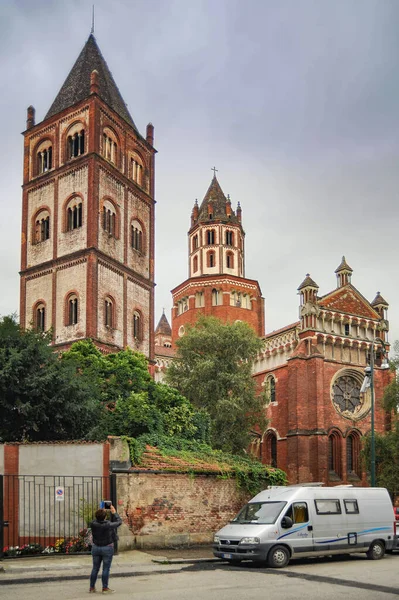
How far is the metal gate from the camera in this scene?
18.8m

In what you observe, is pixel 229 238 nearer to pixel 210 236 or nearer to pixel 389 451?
pixel 210 236

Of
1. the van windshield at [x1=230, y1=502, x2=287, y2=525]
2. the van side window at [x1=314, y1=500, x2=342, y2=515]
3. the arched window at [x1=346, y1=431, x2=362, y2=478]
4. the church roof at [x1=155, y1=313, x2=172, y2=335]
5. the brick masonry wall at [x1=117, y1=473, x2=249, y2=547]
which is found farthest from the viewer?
the church roof at [x1=155, y1=313, x2=172, y2=335]

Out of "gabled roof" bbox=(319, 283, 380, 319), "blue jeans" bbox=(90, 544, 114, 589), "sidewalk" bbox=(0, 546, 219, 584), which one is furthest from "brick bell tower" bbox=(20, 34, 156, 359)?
"blue jeans" bbox=(90, 544, 114, 589)

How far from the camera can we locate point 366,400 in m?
50.4

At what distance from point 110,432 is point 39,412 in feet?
8.44

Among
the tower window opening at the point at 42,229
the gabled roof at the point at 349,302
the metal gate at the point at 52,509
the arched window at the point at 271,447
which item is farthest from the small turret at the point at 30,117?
the metal gate at the point at 52,509

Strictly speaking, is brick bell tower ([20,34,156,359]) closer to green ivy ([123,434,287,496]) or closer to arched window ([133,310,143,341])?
arched window ([133,310,143,341])

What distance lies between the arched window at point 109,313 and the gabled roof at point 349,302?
14.7 metres

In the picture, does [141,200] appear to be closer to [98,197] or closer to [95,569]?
[98,197]

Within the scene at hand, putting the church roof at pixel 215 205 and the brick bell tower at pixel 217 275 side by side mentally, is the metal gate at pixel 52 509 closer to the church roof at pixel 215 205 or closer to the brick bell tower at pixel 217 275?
the brick bell tower at pixel 217 275

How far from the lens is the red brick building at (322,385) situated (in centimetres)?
4672

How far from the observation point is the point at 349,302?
5216 centimetres

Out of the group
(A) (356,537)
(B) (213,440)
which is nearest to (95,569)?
(A) (356,537)

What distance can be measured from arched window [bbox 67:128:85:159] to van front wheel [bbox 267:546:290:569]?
113 feet
